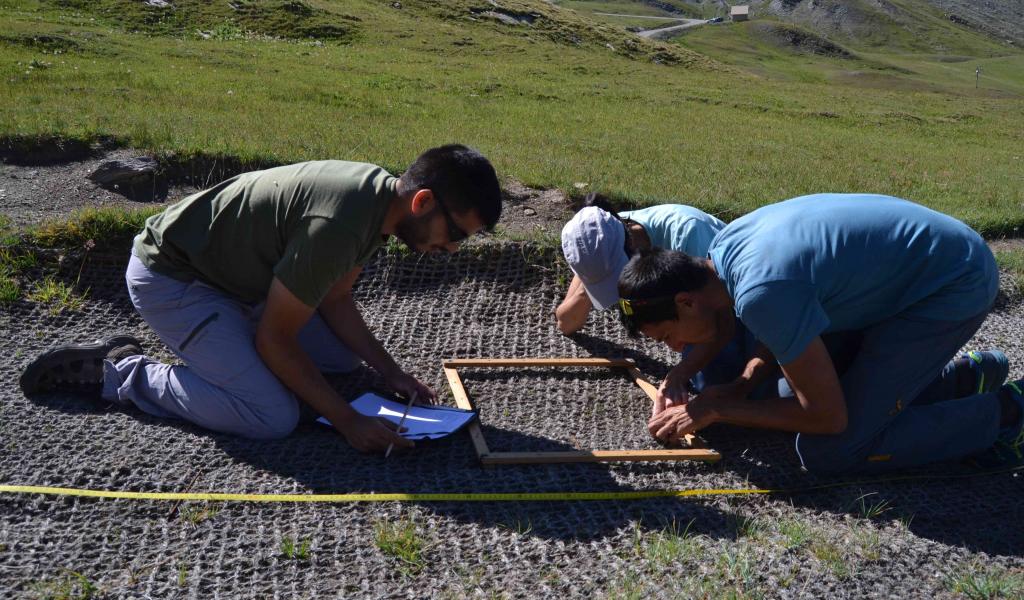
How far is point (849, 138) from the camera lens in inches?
525

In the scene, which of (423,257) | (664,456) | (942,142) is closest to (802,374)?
(664,456)

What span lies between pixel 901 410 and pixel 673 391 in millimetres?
1014

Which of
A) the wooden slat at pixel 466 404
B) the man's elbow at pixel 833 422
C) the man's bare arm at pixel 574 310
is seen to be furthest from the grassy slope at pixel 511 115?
the man's elbow at pixel 833 422

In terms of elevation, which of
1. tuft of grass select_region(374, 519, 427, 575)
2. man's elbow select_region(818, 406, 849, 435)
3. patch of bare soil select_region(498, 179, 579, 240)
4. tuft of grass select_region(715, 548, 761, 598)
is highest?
man's elbow select_region(818, 406, 849, 435)

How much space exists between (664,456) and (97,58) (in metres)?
12.8

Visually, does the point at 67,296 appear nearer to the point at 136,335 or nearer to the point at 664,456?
the point at 136,335

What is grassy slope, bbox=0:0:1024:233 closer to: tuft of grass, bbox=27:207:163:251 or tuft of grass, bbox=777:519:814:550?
tuft of grass, bbox=27:207:163:251

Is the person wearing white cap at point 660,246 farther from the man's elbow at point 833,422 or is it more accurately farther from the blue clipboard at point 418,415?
the blue clipboard at point 418,415

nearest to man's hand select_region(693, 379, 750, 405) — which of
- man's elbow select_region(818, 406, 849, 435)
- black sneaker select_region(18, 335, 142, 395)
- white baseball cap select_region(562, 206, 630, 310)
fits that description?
man's elbow select_region(818, 406, 849, 435)

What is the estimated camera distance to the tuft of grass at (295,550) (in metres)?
2.95

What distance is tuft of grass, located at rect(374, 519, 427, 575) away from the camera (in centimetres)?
294

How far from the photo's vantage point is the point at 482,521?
3.24 m

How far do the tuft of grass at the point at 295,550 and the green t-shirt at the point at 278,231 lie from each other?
0.93 meters

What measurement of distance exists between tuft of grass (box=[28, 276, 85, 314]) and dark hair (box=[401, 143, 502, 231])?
2968 millimetres
